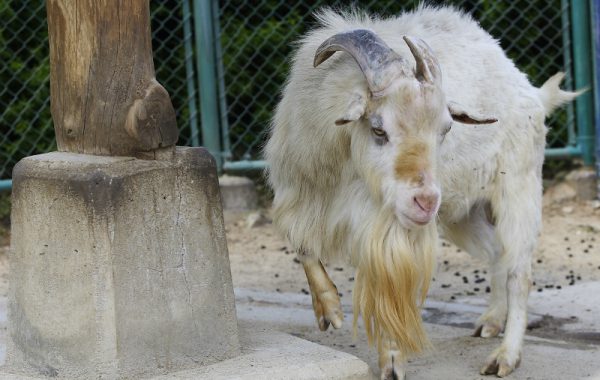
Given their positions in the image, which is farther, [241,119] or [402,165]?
[241,119]

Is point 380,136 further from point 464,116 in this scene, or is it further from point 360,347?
point 360,347

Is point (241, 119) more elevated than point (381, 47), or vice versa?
point (381, 47)

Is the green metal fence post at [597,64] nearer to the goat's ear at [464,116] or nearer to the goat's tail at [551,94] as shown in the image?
the goat's tail at [551,94]

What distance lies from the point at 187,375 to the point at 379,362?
2.74ft

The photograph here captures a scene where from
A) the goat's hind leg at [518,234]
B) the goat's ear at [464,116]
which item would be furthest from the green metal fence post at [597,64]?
the goat's ear at [464,116]

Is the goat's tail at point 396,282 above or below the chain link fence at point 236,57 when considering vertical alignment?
below

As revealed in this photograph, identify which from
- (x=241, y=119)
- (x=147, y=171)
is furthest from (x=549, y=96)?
(x=241, y=119)

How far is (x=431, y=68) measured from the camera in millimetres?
3975

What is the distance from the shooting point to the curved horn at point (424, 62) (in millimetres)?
3893

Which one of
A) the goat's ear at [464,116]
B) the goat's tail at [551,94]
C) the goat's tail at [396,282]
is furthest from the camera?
the goat's tail at [551,94]

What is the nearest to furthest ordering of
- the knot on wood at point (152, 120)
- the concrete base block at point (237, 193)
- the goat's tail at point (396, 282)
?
the knot on wood at point (152, 120) → the goat's tail at point (396, 282) → the concrete base block at point (237, 193)

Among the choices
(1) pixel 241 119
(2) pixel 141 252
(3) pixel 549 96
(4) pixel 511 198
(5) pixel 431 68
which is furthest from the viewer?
(1) pixel 241 119

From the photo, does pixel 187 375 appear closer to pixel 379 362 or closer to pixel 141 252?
pixel 141 252

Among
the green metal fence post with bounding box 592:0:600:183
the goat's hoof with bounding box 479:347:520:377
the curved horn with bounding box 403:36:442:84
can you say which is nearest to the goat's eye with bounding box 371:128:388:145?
the curved horn with bounding box 403:36:442:84
